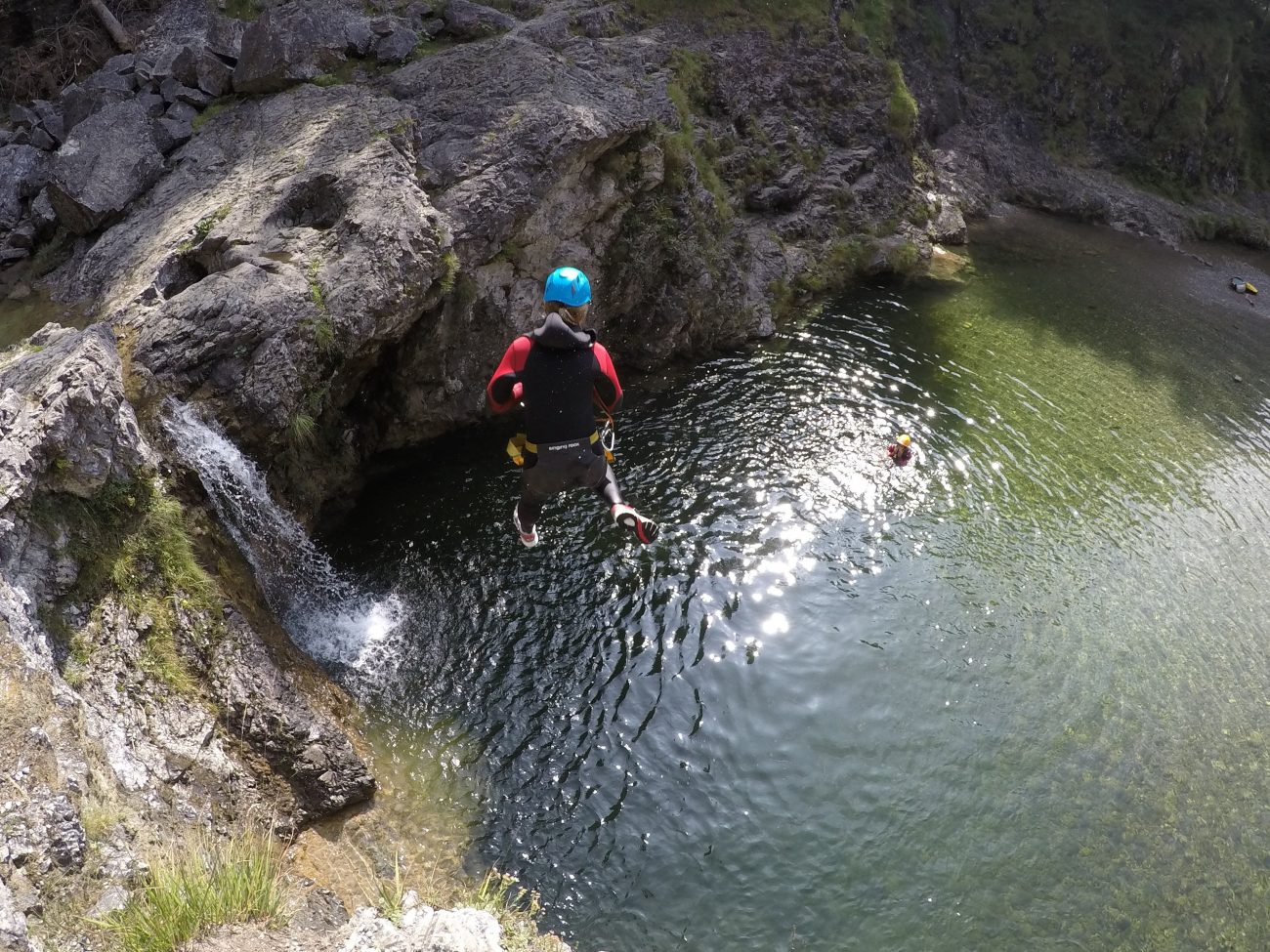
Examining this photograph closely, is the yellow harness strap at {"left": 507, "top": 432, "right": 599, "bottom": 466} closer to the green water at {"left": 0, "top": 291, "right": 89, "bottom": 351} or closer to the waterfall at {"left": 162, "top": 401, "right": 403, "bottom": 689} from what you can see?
the waterfall at {"left": 162, "top": 401, "right": 403, "bottom": 689}

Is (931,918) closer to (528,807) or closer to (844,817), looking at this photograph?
(844,817)

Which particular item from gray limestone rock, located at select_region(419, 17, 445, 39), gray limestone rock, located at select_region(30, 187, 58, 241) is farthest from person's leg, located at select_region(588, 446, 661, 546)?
gray limestone rock, located at select_region(419, 17, 445, 39)

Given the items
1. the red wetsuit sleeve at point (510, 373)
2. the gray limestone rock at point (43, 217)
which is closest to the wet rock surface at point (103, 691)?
the red wetsuit sleeve at point (510, 373)

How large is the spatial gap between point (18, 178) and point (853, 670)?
1861 centimetres

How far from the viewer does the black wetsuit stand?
28.0 ft

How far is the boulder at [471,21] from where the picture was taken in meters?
18.9

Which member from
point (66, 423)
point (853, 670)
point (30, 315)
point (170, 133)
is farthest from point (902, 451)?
point (170, 133)

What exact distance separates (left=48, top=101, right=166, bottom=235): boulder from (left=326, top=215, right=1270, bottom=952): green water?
736cm

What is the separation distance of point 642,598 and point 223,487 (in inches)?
253

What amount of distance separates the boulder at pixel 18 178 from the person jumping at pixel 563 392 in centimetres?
1322

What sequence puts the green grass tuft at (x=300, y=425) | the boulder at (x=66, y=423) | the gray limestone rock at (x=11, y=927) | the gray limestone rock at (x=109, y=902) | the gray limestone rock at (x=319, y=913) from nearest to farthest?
1. the gray limestone rock at (x=11, y=927)
2. the gray limestone rock at (x=109, y=902)
3. the gray limestone rock at (x=319, y=913)
4. the boulder at (x=66, y=423)
5. the green grass tuft at (x=300, y=425)

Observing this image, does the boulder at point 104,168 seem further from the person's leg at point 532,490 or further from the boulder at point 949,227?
the boulder at point 949,227

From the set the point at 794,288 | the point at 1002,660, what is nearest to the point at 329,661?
the point at 1002,660

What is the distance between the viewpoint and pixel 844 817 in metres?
9.73
